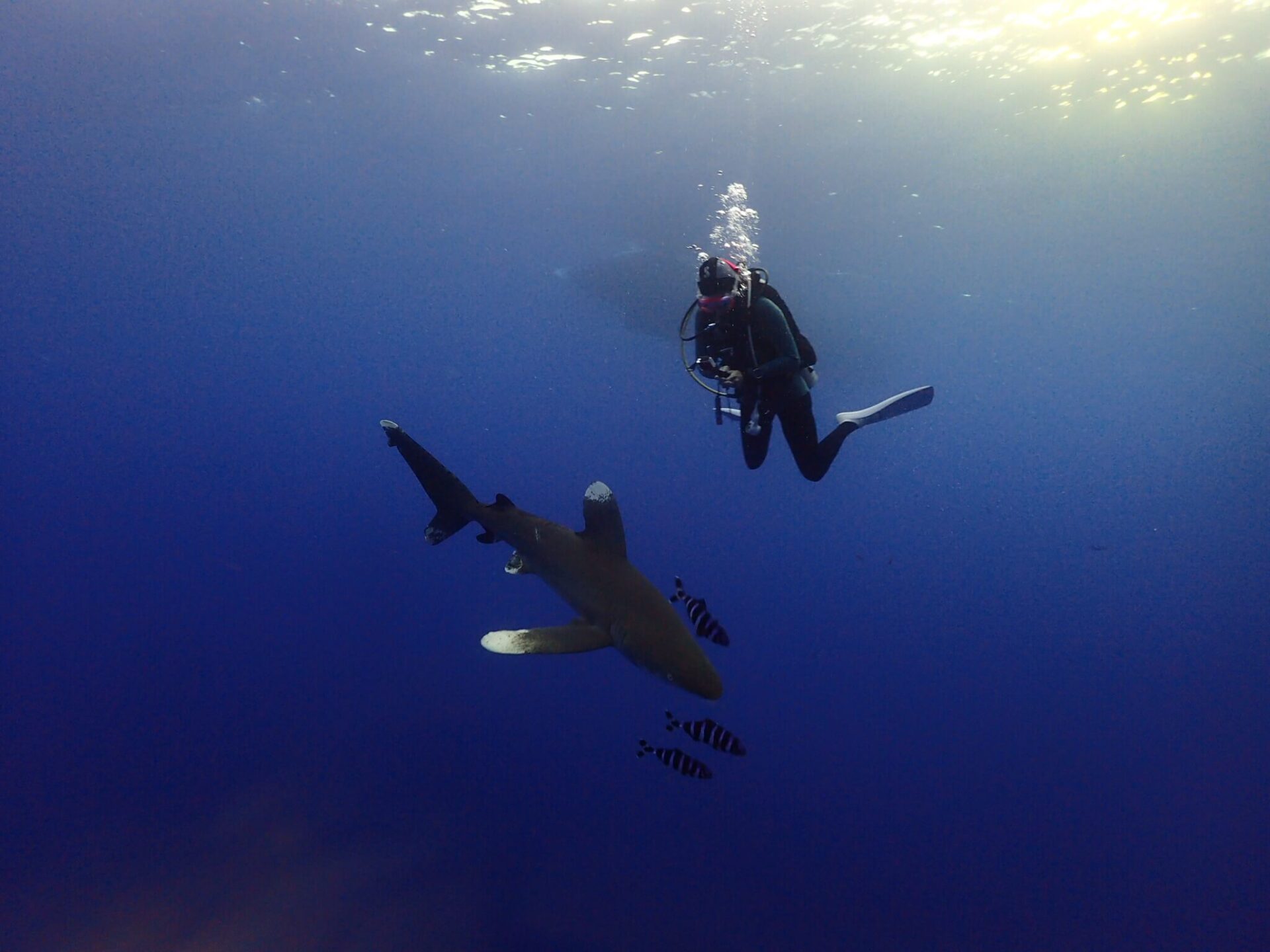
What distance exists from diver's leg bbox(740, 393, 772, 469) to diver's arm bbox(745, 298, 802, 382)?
1.40 ft

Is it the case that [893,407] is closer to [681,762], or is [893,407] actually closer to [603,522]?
[681,762]

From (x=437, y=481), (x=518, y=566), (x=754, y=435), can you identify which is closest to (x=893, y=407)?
(x=754, y=435)

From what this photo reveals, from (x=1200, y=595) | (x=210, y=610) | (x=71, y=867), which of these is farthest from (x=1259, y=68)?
(x=210, y=610)

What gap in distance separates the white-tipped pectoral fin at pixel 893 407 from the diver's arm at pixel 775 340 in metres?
2.10

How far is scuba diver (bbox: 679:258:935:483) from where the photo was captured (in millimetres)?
6277

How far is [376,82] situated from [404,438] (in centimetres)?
1998

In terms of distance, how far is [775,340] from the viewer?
6.42 meters

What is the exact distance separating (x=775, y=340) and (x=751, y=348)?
0.32m

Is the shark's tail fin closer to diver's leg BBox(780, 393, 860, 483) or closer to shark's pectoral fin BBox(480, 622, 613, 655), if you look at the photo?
shark's pectoral fin BBox(480, 622, 613, 655)

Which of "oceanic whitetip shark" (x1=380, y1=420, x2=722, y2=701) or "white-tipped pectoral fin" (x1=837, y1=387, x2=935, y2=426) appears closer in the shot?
"oceanic whitetip shark" (x1=380, y1=420, x2=722, y2=701)

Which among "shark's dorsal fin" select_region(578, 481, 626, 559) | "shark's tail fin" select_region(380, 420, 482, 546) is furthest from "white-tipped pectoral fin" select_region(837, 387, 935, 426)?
"shark's tail fin" select_region(380, 420, 482, 546)

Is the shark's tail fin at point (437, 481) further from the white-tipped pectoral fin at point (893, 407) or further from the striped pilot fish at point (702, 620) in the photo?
the white-tipped pectoral fin at point (893, 407)

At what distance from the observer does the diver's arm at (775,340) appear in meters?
6.06

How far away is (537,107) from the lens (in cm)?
1905
